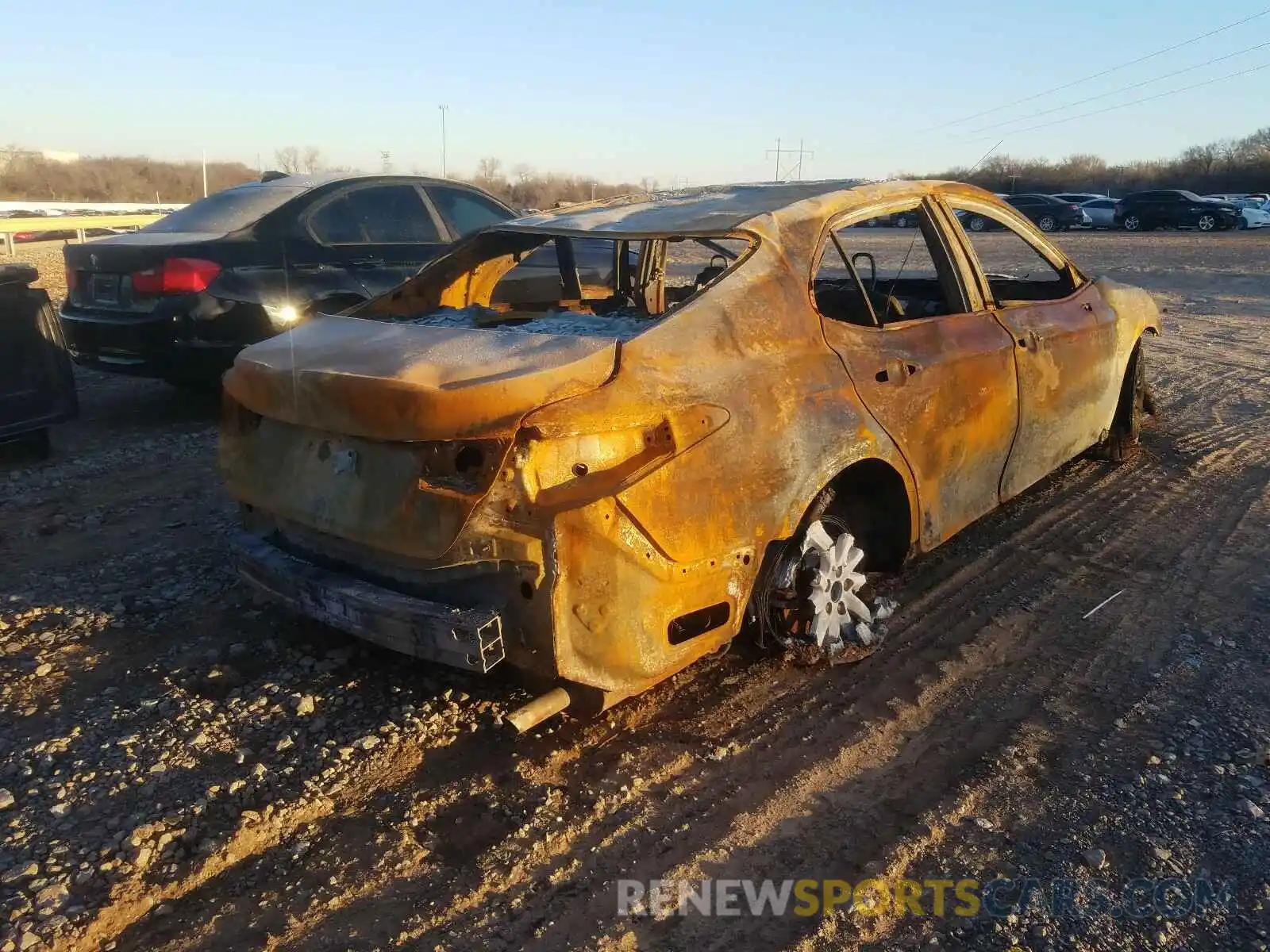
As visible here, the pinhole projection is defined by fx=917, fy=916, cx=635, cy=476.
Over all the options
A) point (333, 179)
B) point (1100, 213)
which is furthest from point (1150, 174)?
point (333, 179)

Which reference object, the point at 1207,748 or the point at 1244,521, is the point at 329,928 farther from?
the point at 1244,521

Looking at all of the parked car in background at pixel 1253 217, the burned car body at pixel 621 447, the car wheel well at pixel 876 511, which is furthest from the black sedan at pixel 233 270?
the parked car in background at pixel 1253 217

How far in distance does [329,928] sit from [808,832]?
51.0 inches

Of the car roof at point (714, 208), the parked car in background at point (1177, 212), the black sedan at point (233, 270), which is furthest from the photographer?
the parked car in background at point (1177, 212)

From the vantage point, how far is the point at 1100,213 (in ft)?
110

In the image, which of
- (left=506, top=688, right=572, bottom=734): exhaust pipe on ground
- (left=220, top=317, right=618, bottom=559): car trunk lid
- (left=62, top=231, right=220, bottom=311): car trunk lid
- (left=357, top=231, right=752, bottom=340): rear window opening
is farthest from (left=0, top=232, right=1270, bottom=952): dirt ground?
(left=62, top=231, right=220, bottom=311): car trunk lid

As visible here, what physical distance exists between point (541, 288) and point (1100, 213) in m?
34.4

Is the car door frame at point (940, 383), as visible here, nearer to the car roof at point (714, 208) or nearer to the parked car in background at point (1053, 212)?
the car roof at point (714, 208)

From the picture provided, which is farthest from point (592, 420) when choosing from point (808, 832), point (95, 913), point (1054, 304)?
point (1054, 304)

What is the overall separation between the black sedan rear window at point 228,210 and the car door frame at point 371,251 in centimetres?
29

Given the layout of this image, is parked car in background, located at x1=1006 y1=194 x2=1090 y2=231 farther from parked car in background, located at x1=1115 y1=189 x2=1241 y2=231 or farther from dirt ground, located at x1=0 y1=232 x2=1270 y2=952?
dirt ground, located at x1=0 y1=232 x2=1270 y2=952

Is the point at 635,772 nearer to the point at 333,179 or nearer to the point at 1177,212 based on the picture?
the point at 333,179

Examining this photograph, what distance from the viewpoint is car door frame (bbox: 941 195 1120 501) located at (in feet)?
14.2

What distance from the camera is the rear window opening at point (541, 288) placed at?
3.66 meters
